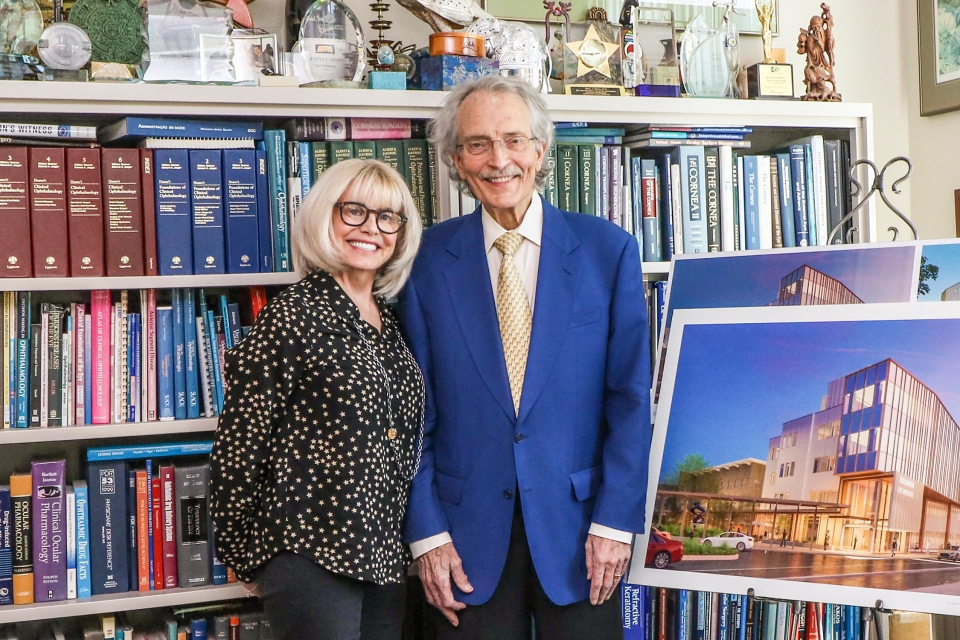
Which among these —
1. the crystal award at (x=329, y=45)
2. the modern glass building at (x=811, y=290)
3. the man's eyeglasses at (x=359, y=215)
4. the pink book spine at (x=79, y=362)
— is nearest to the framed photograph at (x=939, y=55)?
the modern glass building at (x=811, y=290)

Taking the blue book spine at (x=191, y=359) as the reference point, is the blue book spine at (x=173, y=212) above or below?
above

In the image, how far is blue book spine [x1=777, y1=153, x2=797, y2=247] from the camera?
234cm

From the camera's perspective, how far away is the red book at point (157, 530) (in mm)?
1958

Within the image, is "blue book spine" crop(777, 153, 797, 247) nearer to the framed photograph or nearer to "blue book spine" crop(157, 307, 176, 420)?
the framed photograph

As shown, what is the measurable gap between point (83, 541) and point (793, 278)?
158 cm

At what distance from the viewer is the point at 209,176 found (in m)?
1.96

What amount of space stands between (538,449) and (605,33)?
1124mm

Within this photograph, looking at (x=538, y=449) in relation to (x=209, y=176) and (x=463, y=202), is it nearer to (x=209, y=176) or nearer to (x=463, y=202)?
(x=463, y=202)

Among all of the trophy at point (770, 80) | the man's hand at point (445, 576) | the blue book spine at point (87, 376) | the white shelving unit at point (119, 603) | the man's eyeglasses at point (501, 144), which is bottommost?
the white shelving unit at point (119, 603)

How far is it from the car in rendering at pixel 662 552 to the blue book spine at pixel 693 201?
78 cm

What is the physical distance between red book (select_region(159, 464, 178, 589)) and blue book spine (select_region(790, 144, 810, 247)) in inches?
64.0

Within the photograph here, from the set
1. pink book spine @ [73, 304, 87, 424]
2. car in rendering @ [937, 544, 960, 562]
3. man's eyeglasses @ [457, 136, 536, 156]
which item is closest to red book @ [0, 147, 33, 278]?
pink book spine @ [73, 304, 87, 424]

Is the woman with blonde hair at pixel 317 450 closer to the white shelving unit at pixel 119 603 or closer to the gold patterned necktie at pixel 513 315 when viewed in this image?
the gold patterned necktie at pixel 513 315

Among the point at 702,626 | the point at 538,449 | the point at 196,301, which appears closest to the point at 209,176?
the point at 196,301
